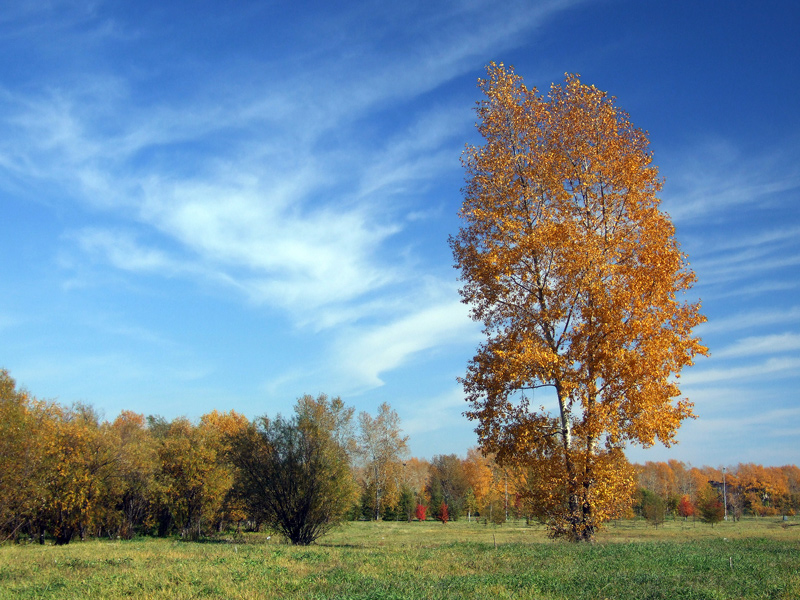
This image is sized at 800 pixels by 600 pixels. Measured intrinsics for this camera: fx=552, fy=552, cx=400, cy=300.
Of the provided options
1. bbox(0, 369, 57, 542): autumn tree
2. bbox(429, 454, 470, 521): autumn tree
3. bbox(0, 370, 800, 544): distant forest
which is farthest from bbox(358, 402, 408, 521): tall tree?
bbox(0, 369, 57, 542): autumn tree

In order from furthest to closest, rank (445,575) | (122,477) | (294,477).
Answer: (122,477) < (294,477) < (445,575)

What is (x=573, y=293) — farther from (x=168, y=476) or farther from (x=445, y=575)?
(x=168, y=476)

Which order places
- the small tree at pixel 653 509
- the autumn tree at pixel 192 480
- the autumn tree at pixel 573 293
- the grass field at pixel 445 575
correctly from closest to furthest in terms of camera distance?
the grass field at pixel 445 575 < the autumn tree at pixel 573 293 < the autumn tree at pixel 192 480 < the small tree at pixel 653 509

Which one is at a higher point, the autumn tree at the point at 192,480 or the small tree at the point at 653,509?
the autumn tree at the point at 192,480

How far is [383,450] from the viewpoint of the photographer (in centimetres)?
6906

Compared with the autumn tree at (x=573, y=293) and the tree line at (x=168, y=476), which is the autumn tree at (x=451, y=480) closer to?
the tree line at (x=168, y=476)

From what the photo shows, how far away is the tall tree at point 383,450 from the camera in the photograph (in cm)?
6850

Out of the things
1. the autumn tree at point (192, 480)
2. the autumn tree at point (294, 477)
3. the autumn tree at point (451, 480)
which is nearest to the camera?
the autumn tree at point (294, 477)

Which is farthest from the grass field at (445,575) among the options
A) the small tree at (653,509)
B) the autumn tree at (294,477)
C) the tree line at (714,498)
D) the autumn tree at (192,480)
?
the small tree at (653,509)

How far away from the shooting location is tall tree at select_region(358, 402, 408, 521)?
68.5 meters

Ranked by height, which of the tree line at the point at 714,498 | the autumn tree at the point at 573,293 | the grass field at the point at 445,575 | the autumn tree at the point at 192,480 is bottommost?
the tree line at the point at 714,498

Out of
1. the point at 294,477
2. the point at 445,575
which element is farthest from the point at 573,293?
the point at 294,477

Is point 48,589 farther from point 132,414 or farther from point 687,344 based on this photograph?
point 132,414

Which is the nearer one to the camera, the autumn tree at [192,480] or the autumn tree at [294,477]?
the autumn tree at [294,477]
